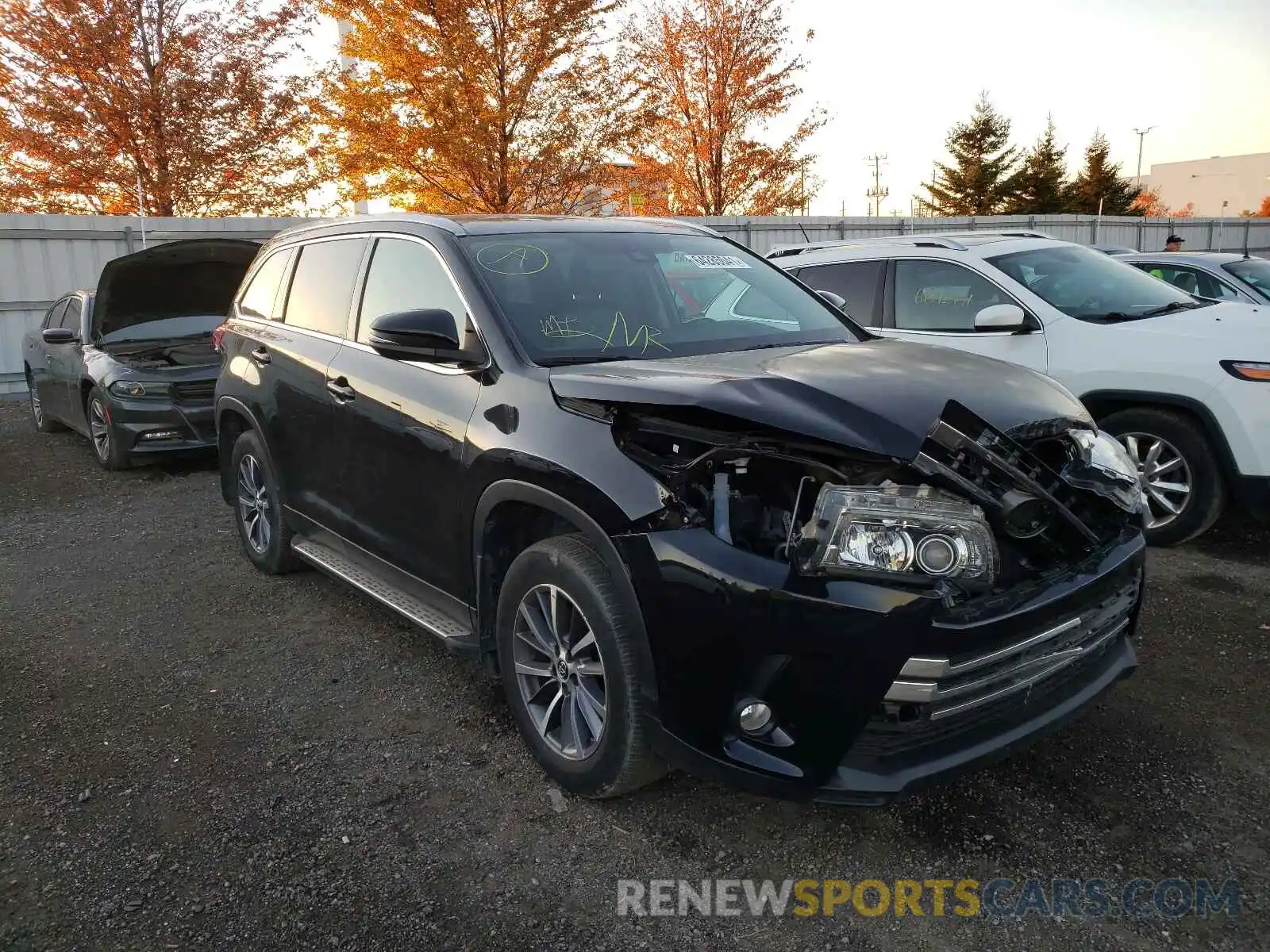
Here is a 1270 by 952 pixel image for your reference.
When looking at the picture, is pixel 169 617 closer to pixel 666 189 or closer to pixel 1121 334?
pixel 1121 334

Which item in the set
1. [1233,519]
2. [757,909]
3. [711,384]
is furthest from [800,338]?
[1233,519]

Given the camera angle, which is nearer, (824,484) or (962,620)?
(962,620)

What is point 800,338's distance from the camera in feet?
12.5

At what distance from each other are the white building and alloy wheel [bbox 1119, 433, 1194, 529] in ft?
354

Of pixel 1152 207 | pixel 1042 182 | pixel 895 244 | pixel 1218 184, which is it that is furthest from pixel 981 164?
pixel 1218 184

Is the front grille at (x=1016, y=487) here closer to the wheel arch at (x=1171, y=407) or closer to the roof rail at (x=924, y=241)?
the wheel arch at (x=1171, y=407)

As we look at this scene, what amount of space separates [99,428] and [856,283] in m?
6.79

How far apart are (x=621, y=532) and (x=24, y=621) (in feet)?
13.0

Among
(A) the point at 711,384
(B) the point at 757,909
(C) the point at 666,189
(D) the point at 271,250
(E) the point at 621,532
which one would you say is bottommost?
(B) the point at 757,909

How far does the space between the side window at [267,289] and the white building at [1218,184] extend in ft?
362

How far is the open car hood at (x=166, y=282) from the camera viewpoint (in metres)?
8.65

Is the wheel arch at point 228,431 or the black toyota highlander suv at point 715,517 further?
the wheel arch at point 228,431

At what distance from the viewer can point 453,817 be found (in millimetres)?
3066

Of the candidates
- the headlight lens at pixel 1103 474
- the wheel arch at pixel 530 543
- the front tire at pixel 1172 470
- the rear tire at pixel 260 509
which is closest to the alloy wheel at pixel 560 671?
the wheel arch at pixel 530 543
